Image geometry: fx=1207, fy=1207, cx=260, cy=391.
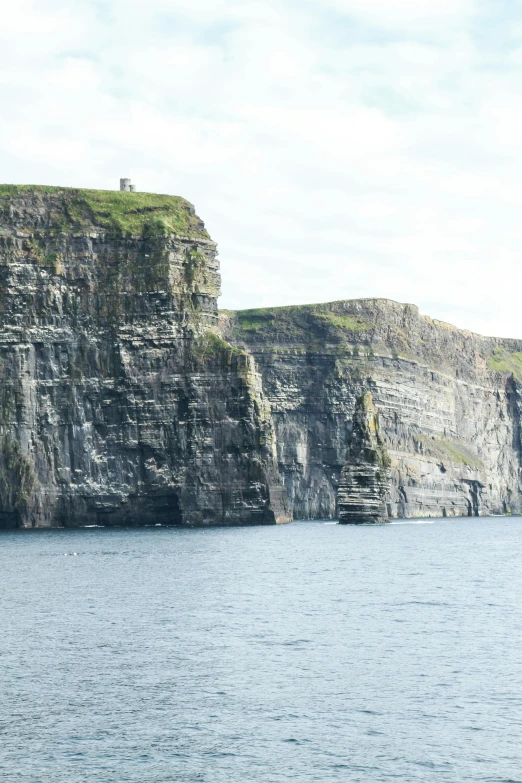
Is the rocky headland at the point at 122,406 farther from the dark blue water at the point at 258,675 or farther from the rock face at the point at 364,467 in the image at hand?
the dark blue water at the point at 258,675

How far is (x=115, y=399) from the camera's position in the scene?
172 metres

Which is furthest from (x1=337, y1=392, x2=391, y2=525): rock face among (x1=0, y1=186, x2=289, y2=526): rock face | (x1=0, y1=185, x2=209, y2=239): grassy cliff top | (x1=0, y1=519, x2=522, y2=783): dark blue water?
(x1=0, y1=519, x2=522, y2=783): dark blue water

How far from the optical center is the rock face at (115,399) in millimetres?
170125

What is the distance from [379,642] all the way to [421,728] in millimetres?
18261

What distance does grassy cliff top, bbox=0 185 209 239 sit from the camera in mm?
176000

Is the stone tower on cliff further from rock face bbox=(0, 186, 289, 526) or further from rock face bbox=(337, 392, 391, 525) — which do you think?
rock face bbox=(337, 392, 391, 525)

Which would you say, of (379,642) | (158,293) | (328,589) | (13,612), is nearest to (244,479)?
(158,293)

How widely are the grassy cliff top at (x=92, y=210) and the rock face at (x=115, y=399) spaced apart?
2.02m

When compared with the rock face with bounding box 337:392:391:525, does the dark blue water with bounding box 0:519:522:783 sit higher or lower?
lower

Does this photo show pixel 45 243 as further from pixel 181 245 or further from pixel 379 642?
pixel 379 642

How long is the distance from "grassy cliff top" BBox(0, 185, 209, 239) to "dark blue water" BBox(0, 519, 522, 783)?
81.9 meters

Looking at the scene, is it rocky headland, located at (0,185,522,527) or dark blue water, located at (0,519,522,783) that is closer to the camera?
dark blue water, located at (0,519,522,783)

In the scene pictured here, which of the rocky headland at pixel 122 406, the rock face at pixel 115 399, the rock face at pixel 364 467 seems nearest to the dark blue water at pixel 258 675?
the rock face at pixel 364 467

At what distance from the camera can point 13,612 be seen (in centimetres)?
7531
